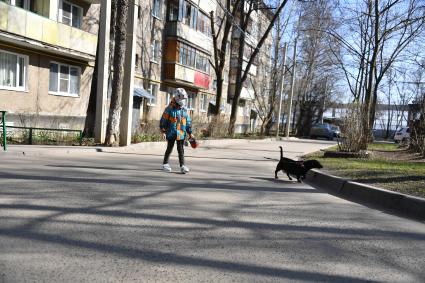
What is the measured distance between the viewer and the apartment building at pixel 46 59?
713 inches

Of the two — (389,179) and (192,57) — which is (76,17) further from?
(389,179)

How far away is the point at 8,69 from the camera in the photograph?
61.6 ft

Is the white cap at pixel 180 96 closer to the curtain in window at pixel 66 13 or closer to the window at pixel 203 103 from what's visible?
the curtain in window at pixel 66 13

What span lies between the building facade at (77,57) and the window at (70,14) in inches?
2.0

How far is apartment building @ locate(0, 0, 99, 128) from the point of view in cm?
1811

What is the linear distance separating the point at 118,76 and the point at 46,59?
822 cm

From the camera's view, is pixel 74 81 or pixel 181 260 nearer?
pixel 181 260

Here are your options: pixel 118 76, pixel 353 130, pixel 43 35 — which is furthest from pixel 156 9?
pixel 353 130

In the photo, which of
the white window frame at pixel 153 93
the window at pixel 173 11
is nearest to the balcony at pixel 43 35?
the white window frame at pixel 153 93

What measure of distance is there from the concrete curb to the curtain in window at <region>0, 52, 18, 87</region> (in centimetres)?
1496

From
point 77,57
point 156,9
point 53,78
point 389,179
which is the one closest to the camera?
point 389,179

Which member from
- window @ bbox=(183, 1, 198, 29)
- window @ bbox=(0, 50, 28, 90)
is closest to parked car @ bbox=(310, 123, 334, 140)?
window @ bbox=(183, 1, 198, 29)

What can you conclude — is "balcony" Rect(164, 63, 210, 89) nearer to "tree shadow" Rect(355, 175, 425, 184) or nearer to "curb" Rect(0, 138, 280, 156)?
"curb" Rect(0, 138, 280, 156)

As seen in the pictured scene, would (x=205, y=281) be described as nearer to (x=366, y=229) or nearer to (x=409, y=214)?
(x=366, y=229)
